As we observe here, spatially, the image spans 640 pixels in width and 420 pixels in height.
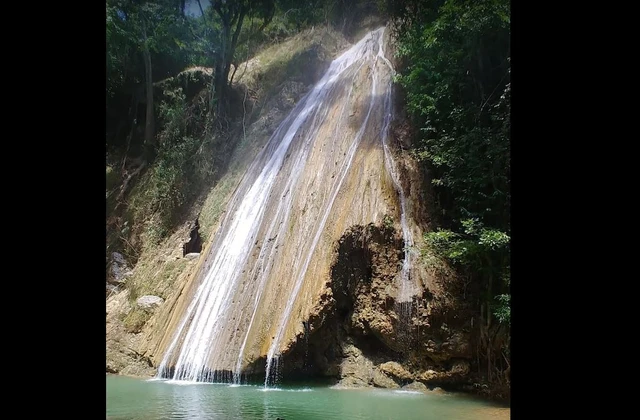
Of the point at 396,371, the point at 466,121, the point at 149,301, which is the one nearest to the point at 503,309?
the point at 396,371

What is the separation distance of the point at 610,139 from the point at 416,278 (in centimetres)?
704

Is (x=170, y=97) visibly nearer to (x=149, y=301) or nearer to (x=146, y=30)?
(x=146, y=30)

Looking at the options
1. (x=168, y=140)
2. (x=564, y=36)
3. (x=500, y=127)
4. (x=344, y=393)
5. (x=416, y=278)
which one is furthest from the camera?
(x=168, y=140)

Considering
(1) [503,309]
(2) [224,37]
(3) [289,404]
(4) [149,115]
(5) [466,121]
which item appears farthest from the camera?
(2) [224,37]

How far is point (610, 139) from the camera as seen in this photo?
126 centimetres

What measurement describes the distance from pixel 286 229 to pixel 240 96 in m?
9.23

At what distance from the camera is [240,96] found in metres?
17.8

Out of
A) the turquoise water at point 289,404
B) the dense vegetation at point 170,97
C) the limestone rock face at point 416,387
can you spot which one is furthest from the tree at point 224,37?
the limestone rock face at point 416,387

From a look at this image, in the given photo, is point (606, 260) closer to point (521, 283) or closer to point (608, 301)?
point (608, 301)

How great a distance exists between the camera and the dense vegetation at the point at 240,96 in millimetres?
8312

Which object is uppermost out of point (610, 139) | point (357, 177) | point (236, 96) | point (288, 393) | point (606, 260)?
point (236, 96)

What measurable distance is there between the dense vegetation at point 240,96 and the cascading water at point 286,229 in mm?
999

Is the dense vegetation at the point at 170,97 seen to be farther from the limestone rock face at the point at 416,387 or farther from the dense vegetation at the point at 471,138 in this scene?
the limestone rock face at the point at 416,387
